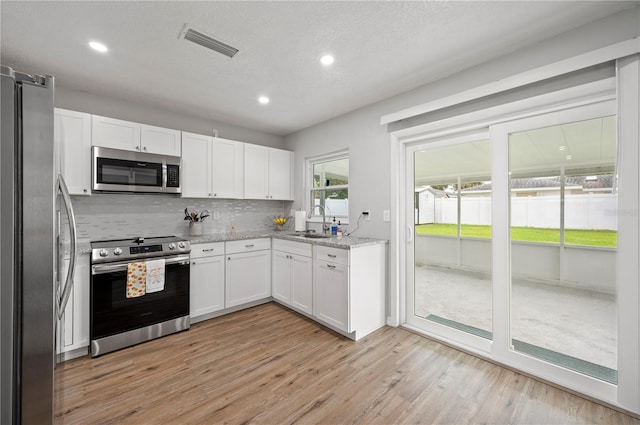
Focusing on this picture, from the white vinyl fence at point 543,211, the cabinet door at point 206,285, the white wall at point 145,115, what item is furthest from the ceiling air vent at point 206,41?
the white vinyl fence at point 543,211

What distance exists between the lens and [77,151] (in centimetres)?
272

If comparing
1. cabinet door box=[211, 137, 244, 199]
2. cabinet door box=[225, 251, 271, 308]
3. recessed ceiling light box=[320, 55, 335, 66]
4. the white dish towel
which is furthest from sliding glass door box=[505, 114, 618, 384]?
the white dish towel

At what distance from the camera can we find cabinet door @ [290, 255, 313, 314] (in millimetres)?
3229

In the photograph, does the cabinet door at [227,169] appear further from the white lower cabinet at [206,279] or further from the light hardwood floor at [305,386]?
the light hardwood floor at [305,386]

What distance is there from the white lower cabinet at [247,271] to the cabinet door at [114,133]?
1525 mm

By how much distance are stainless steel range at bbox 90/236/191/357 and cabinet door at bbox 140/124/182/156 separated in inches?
41.7

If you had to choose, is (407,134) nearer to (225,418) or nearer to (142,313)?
(225,418)

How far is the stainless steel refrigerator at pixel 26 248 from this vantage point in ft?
3.03

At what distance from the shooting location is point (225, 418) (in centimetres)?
175

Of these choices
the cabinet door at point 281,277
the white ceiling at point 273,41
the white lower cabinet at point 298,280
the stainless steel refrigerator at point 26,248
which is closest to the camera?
the stainless steel refrigerator at point 26,248

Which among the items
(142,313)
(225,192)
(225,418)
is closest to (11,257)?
(225,418)

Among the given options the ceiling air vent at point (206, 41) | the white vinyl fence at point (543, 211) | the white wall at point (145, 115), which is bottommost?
the white vinyl fence at point (543, 211)

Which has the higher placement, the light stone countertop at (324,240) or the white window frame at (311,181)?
the white window frame at (311,181)

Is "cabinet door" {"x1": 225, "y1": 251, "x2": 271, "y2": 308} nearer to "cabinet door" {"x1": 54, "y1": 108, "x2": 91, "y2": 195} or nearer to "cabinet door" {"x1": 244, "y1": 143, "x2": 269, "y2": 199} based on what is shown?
"cabinet door" {"x1": 244, "y1": 143, "x2": 269, "y2": 199}
